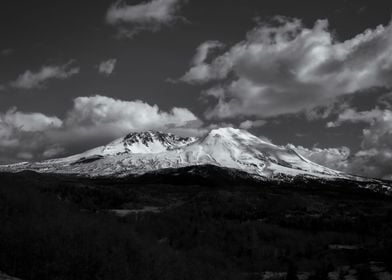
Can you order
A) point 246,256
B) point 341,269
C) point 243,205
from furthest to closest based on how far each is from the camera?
point 243,205 < point 246,256 < point 341,269

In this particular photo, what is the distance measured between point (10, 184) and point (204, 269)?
27.6 feet

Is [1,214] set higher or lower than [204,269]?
higher

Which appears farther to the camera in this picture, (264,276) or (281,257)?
(281,257)

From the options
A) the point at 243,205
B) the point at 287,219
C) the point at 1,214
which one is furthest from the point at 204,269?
the point at 243,205

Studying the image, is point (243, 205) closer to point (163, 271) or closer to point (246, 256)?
point (246, 256)

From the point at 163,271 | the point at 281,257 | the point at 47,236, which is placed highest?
the point at 47,236

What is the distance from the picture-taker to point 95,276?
9.76 metres

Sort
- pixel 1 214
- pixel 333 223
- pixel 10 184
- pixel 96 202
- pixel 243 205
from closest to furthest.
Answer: pixel 1 214
pixel 10 184
pixel 333 223
pixel 96 202
pixel 243 205

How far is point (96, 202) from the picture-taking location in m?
46.2

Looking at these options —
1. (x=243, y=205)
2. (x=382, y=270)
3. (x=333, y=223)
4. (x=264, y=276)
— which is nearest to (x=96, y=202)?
(x=243, y=205)

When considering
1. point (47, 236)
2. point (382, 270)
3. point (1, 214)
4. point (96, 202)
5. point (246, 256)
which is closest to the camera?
point (47, 236)

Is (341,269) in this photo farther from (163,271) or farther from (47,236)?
(47,236)

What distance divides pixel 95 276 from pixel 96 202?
124 feet

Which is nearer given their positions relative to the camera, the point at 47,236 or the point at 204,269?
the point at 47,236
